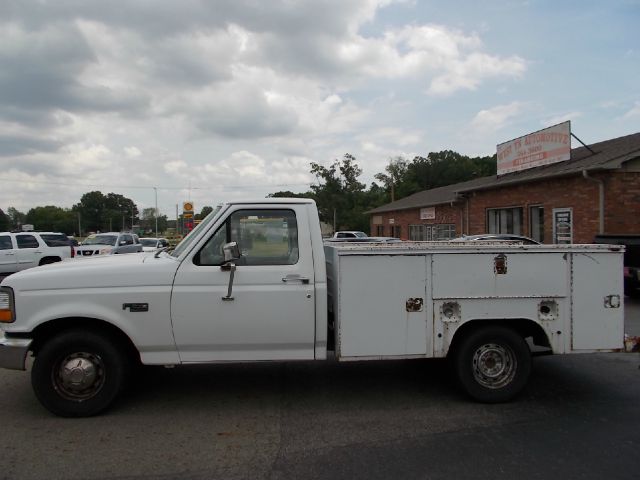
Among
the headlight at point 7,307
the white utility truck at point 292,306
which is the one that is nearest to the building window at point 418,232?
the white utility truck at point 292,306

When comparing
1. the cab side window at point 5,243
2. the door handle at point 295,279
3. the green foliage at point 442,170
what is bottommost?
the door handle at point 295,279

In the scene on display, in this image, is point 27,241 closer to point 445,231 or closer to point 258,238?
point 258,238

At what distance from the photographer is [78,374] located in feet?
14.3

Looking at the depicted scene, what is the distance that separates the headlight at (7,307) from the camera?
4.31 metres

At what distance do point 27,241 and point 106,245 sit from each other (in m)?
4.37

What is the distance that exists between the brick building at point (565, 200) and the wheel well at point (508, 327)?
1279 centimetres

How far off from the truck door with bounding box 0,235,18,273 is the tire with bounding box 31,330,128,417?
15.9 meters

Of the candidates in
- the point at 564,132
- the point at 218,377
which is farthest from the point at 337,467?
the point at 564,132

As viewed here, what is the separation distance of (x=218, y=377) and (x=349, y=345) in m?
1.91

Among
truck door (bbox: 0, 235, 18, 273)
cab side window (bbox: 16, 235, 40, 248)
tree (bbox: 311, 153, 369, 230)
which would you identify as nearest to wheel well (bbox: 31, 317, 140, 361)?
truck door (bbox: 0, 235, 18, 273)

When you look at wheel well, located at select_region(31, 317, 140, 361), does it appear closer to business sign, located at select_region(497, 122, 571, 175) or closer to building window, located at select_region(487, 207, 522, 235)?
business sign, located at select_region(497, 122, 571, 175)

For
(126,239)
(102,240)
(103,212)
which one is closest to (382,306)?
(102,240)

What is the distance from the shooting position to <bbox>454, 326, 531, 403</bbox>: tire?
4.68 meters

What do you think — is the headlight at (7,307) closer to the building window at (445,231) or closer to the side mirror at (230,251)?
the side mirror at (230,251)
